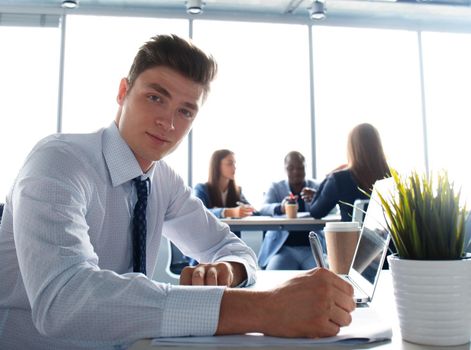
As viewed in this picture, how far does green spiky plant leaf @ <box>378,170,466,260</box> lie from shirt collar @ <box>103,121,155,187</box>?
73 cm

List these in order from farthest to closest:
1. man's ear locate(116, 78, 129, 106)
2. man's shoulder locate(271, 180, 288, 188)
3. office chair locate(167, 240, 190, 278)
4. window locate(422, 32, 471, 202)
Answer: window locate(422, 32, 471, 202) → man's shoulder locate(271, 180, 288, 188) → office chair locate(167, 240, 190, 278) → man's ear locate(116, 78, 129, 106)

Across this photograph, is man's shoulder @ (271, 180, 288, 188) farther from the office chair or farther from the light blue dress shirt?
the light blue dress shirt

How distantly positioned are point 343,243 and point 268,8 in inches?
190

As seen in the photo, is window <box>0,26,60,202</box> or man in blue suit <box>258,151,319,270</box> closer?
man in blue suit <box>258,151,319,270</box>

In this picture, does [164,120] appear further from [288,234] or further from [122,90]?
[288,234]

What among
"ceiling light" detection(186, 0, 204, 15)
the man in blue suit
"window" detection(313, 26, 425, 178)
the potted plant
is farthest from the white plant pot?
"window" detection(313, 26, 425, 178)

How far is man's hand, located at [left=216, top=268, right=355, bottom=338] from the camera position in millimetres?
662

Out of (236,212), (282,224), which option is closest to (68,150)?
(282,224)

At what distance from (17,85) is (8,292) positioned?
15.8 ft

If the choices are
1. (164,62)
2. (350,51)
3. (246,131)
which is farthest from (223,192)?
(164,62)

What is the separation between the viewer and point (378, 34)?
579cm

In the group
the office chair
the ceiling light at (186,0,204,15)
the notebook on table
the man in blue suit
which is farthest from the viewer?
the ceiling light at (186,0,204,15)

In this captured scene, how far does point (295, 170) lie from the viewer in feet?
13.9

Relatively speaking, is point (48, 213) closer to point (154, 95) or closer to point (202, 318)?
point (202, 318)
